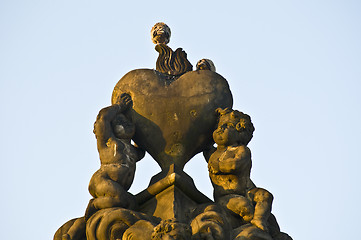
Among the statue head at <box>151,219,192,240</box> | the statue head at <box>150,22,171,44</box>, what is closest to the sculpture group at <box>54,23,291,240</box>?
the statue head at <box>151,219,192,240</box>

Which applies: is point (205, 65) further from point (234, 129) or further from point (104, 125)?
point (104, 125)

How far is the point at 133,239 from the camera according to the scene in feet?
38.4

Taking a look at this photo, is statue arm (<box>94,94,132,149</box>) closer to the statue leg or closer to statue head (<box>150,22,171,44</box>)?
statue head (<box>150,22,171,44</box>)

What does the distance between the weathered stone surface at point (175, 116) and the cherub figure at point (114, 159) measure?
0.16 meters

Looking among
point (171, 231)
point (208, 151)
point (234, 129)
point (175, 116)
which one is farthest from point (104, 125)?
point (171, 231)

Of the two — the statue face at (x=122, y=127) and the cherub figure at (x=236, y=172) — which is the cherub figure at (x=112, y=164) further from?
the cherub figure at (x=236, y=172)

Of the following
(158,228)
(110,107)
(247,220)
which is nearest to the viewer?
(158,228)

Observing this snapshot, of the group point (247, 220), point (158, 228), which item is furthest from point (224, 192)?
point (158, 228)

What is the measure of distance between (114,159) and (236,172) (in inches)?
56.6

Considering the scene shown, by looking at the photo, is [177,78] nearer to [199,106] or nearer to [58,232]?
[199,106]

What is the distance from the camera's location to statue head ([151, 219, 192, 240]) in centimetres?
1141

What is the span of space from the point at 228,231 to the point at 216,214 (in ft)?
0.78

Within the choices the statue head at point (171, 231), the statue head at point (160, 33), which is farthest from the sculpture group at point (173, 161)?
the statue head at point (160, 33)

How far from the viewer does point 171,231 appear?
450 inches
